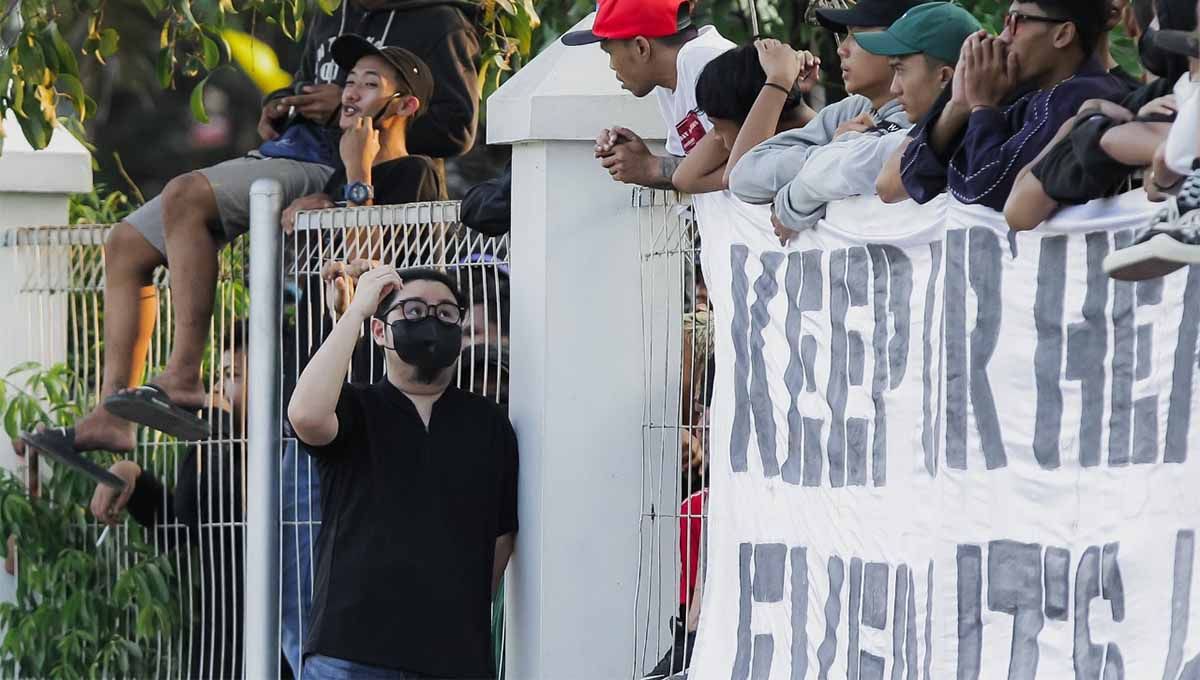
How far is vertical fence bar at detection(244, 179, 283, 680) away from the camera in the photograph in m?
7.06

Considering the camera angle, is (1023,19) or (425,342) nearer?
(1023,19)

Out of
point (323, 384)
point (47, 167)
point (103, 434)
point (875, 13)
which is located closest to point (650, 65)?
point (875, 13)

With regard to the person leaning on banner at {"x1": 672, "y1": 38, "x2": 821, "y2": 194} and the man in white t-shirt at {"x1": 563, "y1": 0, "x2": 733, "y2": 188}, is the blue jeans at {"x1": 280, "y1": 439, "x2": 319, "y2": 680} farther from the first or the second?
the person leaning on banner at {"x1": 672, "y1": 38, "x2": 821, "y2": 194}

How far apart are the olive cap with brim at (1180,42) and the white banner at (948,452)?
0.38m

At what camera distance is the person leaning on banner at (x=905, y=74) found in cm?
475

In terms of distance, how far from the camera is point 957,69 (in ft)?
14.2

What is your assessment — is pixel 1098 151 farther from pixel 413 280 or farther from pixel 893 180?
pixel 413 280

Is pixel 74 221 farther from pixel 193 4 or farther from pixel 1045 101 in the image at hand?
pixel 1045 101

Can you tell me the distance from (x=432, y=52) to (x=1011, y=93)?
3819 mm

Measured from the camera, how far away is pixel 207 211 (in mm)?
7199

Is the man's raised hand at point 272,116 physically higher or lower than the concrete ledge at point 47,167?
higher

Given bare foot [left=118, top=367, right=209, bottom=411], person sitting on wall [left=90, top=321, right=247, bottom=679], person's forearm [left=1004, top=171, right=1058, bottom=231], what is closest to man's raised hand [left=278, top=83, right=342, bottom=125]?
person sitting on wall [left=90, top=321, right=247, bottom=679]

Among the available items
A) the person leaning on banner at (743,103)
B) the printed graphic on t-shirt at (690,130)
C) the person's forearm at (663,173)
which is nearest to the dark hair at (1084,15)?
the person leaning on banner at (743,103)

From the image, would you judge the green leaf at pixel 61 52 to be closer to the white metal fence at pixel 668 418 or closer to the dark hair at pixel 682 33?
the white metal fence at pixel 668 418
